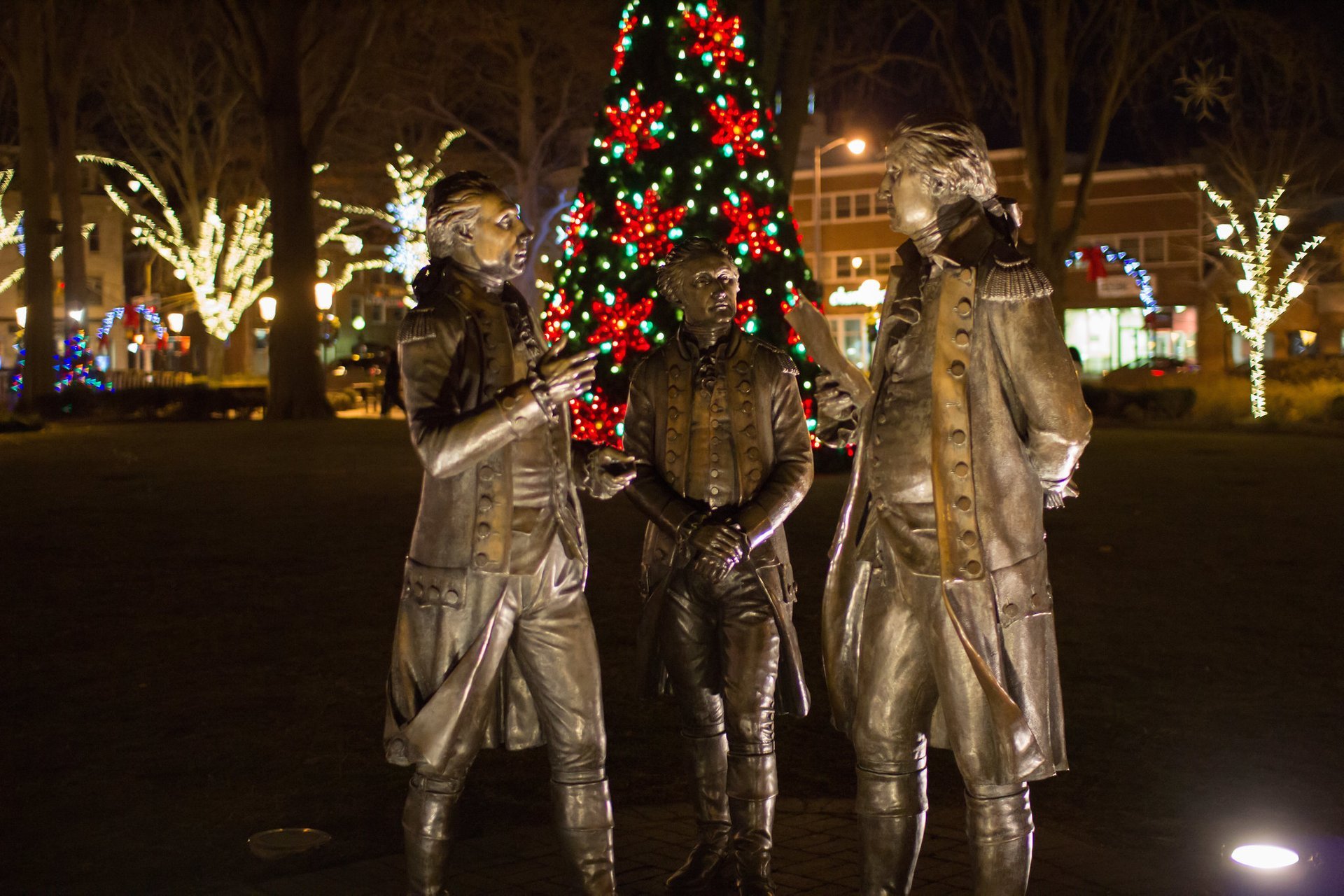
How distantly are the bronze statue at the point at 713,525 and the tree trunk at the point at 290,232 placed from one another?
968 inches

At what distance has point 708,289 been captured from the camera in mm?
4891

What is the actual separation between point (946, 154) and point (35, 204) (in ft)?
103

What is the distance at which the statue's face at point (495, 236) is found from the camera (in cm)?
420

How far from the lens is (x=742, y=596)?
192 inches

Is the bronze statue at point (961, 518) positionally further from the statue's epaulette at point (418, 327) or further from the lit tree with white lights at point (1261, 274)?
the lit tree with white lights at point (1261, 274)

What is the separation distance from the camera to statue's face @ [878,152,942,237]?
3953mm

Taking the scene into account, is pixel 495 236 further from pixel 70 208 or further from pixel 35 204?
pixel 70 208

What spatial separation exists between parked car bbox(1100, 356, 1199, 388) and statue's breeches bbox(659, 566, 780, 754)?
31861 millimetres

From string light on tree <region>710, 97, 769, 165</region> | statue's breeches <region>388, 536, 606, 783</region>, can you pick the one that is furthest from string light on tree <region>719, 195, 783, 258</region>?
statue's breeches <region>388, 536, 606, 783</region>

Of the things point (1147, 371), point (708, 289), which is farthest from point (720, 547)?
point (1147, 371)

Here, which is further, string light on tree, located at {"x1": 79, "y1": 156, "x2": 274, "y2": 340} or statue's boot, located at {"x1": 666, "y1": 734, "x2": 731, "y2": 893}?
string light on tree, located at {"x1": 79, "y1": 156, "x2": 274, "y2": 340}

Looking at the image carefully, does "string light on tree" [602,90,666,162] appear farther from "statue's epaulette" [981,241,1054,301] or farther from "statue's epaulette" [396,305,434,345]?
"statue's epaulette" [981,241,1054,301]

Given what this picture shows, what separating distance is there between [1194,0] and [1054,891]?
25.7 meters

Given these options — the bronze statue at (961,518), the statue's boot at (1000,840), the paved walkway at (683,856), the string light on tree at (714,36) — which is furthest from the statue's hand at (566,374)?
the string light on tree at (714,36)
